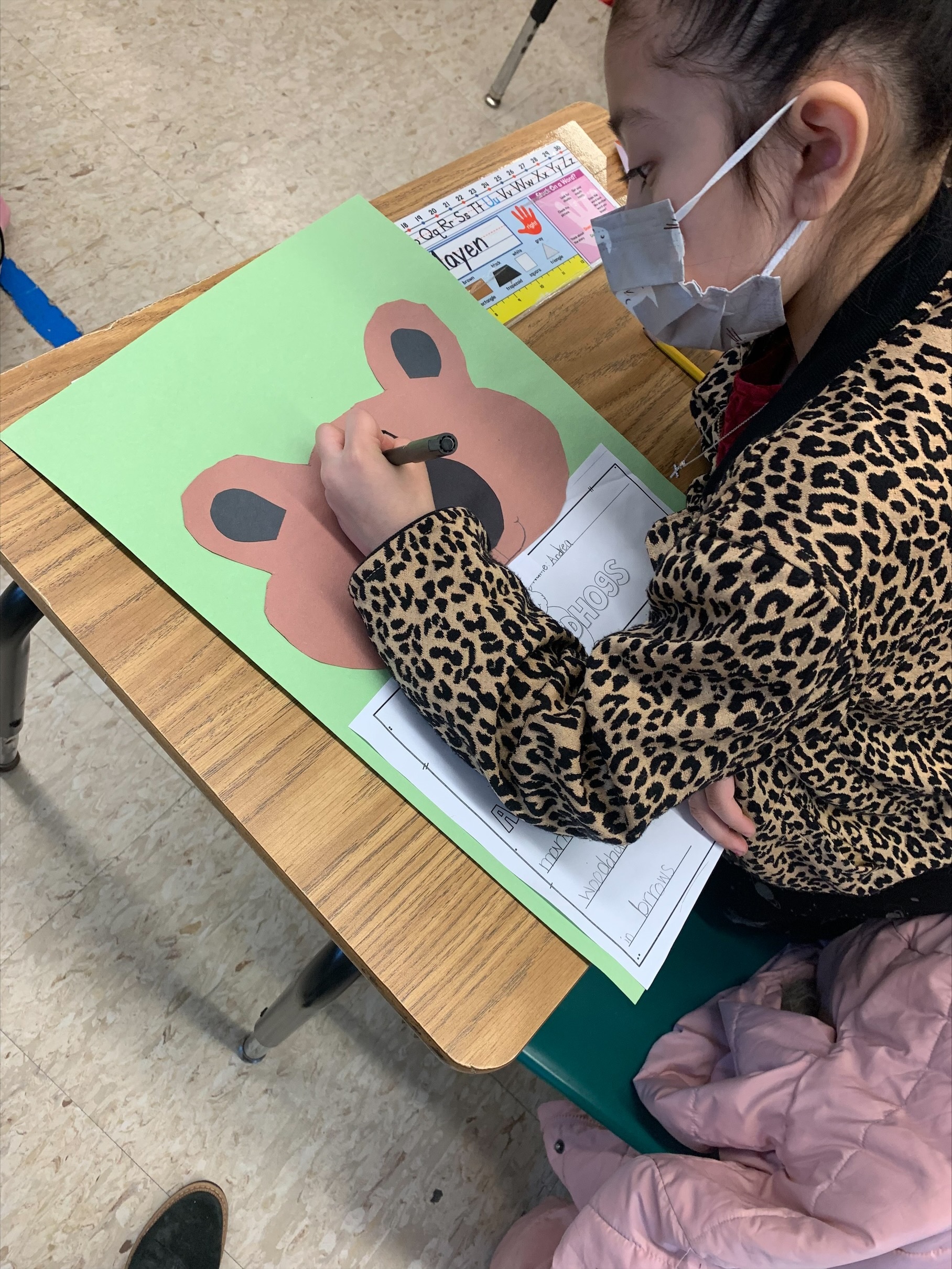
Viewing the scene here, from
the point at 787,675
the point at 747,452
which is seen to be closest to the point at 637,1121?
the point at 787,675

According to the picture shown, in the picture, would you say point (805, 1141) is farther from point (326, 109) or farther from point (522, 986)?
point (326, 109)

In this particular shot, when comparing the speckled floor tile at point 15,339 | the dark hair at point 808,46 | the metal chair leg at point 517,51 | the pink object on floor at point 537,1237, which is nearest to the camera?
the dark hair at point 808,46

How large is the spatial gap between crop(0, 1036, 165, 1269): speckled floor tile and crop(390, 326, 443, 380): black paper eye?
0.89 meters

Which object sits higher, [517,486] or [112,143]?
[112,143]

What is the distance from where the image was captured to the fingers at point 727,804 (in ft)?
2.04

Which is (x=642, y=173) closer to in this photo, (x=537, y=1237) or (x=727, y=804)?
(x=727, y=804)

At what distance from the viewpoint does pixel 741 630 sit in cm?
50

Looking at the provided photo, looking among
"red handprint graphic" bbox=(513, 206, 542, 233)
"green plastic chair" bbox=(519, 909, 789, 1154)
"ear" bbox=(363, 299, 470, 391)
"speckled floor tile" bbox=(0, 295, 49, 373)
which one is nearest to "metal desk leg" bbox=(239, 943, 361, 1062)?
"green plastic chair" bbox=(519, 909, 789, 1154)

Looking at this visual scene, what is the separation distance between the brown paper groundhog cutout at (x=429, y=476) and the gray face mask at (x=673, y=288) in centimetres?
12

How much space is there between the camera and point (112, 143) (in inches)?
62.1

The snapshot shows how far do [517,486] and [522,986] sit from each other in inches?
14.1

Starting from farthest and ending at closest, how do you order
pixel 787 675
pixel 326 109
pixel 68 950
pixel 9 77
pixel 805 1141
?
pixel 326 109, pixel 9 77, pixel 68 950, pixel 805 1141, pixel 787 675

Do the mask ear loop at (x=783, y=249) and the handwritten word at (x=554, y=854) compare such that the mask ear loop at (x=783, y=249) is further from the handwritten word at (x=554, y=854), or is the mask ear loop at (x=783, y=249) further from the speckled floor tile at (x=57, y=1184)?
the speckled floor tile at (x=57, y=1184)

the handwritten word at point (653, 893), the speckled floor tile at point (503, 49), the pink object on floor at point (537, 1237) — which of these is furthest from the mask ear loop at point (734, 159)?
the speckled floor tile at point (503, 49)
